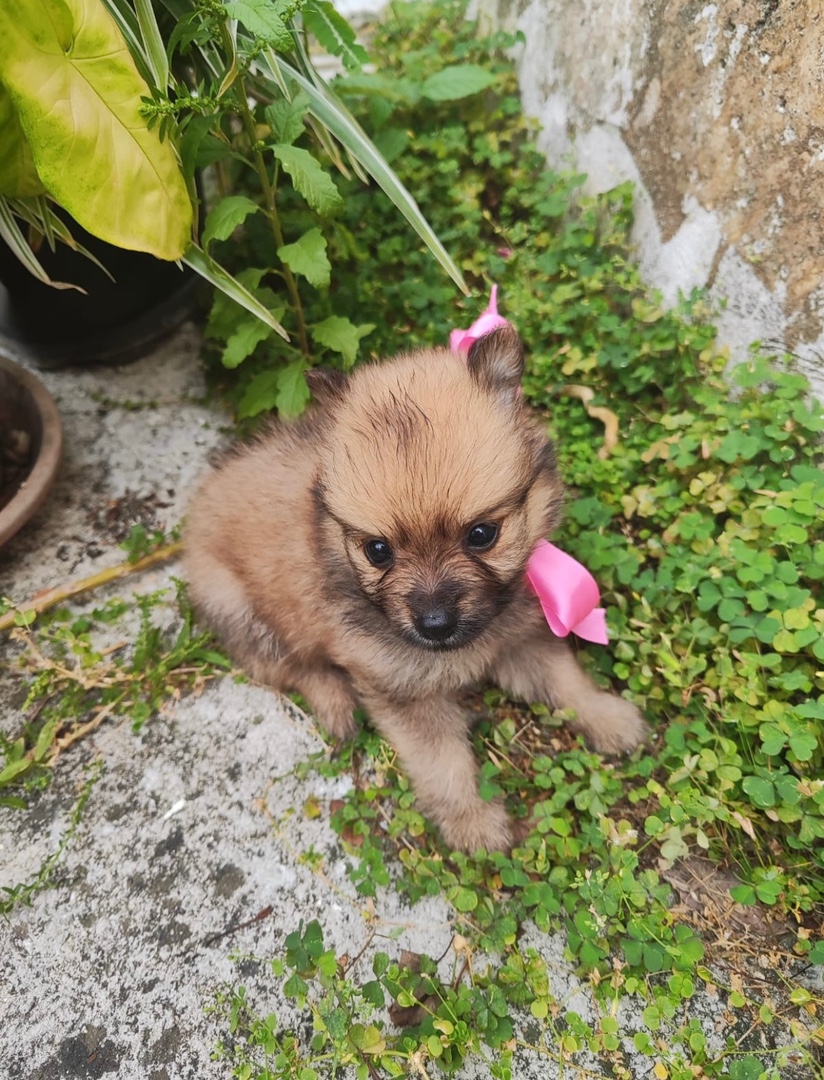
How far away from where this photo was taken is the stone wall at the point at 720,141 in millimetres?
1851

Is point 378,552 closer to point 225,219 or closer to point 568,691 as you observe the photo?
point 568,691

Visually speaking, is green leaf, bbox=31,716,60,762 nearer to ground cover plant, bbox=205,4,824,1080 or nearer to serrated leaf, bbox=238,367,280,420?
ground cover plant, bbox=205,4,824,1080

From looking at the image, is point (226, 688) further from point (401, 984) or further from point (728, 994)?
point (728, 994)

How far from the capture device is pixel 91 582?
2.53 m

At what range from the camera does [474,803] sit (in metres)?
1.94

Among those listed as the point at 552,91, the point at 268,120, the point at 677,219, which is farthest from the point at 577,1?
the point at 268,120

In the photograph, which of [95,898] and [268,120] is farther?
[268,120]

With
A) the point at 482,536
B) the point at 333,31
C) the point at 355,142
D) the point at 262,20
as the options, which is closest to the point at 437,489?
the point at 482,536

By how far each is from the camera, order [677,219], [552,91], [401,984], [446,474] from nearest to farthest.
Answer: [446,474]
[401,984]
[677,219]
[552,91]

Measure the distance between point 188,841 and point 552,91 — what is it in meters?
3.20

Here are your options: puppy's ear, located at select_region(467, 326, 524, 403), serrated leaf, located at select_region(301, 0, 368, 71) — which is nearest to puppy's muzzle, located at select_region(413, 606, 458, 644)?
puppy's ear, located at select_region(467, 326, 524, 403)

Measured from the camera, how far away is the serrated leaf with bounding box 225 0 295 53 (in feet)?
5.41

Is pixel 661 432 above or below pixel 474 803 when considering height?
above

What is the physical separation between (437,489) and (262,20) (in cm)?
122
